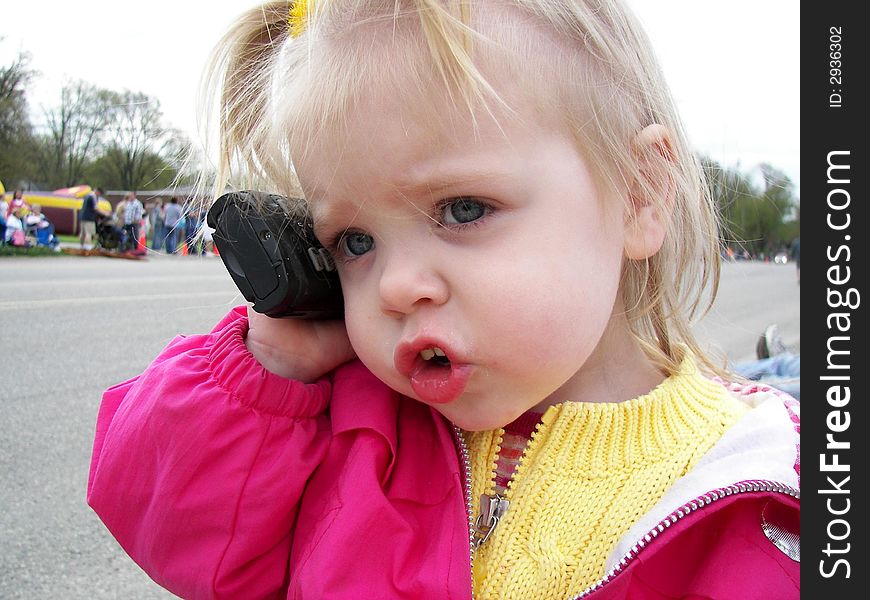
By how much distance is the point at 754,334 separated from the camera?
21.4 ft

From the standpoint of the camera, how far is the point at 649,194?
3.95 ft

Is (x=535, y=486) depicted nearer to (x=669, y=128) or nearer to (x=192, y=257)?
(x=669, y=128)

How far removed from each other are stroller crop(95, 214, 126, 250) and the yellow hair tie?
1523cm

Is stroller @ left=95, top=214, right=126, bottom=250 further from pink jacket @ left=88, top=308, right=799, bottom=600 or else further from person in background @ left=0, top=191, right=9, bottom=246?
pink jacket @ left=88, top=308, right=799, bottom=600

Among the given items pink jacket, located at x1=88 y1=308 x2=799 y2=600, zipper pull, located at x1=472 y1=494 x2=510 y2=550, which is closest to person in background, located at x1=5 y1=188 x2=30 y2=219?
pink jacket, located at x1=88 y1=308 x2=799 y2=600

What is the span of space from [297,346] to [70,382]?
268 cm

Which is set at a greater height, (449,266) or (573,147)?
(573,147)

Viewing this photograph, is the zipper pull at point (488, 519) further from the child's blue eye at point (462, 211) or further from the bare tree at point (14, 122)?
the bare tree at point (14, 122)

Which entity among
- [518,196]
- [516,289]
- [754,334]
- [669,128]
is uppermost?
[669,128]

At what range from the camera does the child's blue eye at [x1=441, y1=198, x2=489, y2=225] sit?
1033 millimetres

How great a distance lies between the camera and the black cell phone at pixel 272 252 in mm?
1193

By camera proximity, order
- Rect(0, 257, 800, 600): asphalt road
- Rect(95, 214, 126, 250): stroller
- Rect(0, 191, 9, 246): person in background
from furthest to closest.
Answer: Rect(95, 214, 126, 250): stroller < Rect(0, 191, 9, 246): person in background < Rect(0, 257, 800, 600): asphalt road
